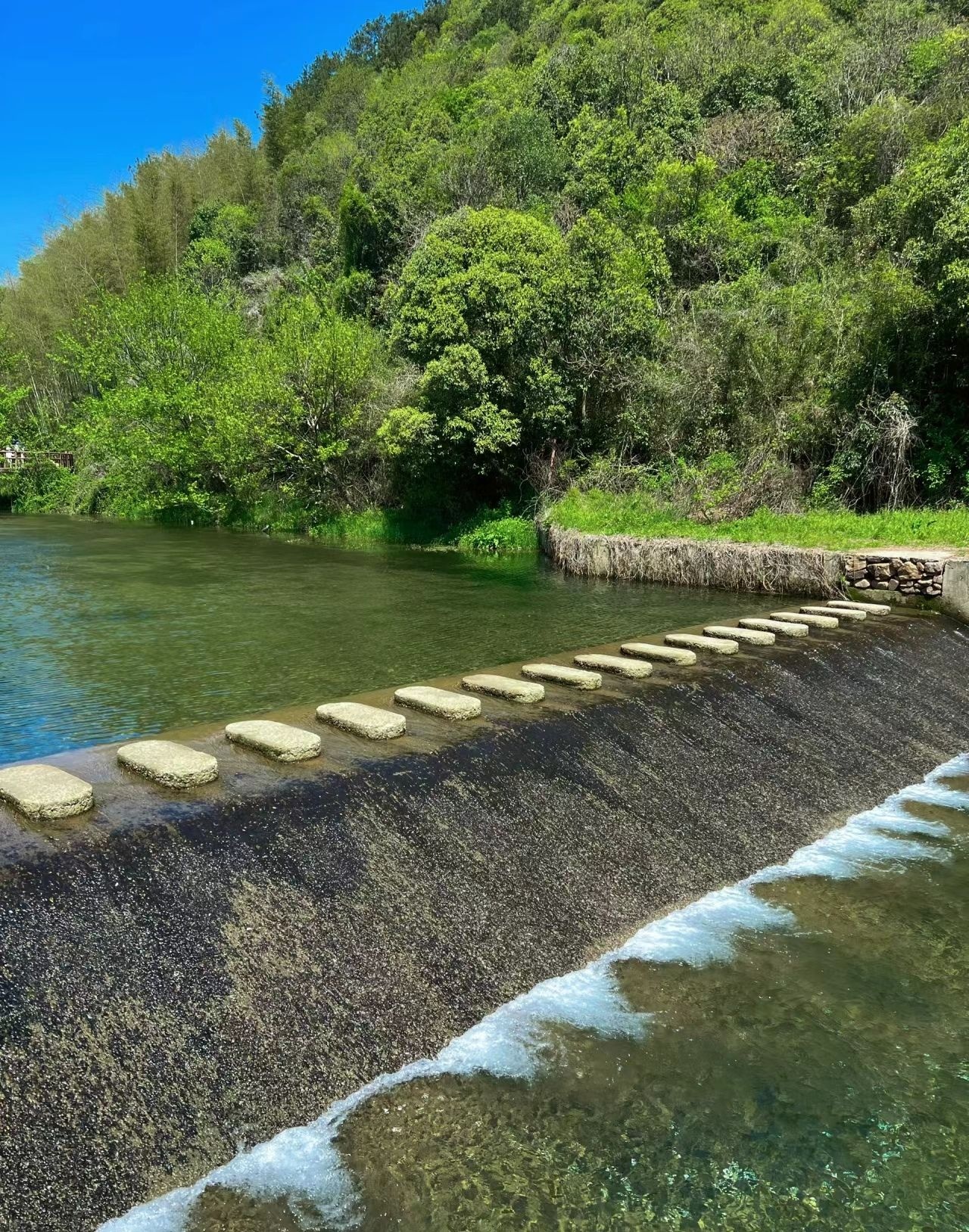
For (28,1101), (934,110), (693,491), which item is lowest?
(28,1101)

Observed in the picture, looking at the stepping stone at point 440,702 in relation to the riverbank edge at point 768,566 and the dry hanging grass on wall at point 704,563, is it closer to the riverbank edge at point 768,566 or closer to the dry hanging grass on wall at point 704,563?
the riverbank edge at point 768,566

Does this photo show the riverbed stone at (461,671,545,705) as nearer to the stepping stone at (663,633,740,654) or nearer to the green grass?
the stepping stone at (663,633,740,654)

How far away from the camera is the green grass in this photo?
14.2m

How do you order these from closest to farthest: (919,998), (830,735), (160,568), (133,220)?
(919,998)
(830,735)
(160,568)
(133,220)

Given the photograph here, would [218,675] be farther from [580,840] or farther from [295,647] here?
[580,840]

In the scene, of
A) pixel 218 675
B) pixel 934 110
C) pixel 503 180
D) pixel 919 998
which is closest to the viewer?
pixel 919 998

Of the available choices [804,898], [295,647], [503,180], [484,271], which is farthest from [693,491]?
[503,180]

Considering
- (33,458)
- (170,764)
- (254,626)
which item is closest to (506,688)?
(170,764)

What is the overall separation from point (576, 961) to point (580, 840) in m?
0.76

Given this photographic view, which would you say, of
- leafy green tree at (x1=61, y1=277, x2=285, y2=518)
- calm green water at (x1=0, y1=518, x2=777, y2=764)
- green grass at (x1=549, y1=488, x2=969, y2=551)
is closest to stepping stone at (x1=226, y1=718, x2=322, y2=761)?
calm green water at (x1=0, y1=518, x2=777, y2=764)

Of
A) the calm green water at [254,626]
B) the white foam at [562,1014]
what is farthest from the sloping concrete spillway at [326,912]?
the calm green water at [254,626]

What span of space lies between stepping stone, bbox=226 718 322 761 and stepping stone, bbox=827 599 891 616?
26.2 feet

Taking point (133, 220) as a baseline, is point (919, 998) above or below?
below

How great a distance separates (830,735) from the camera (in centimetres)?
729
